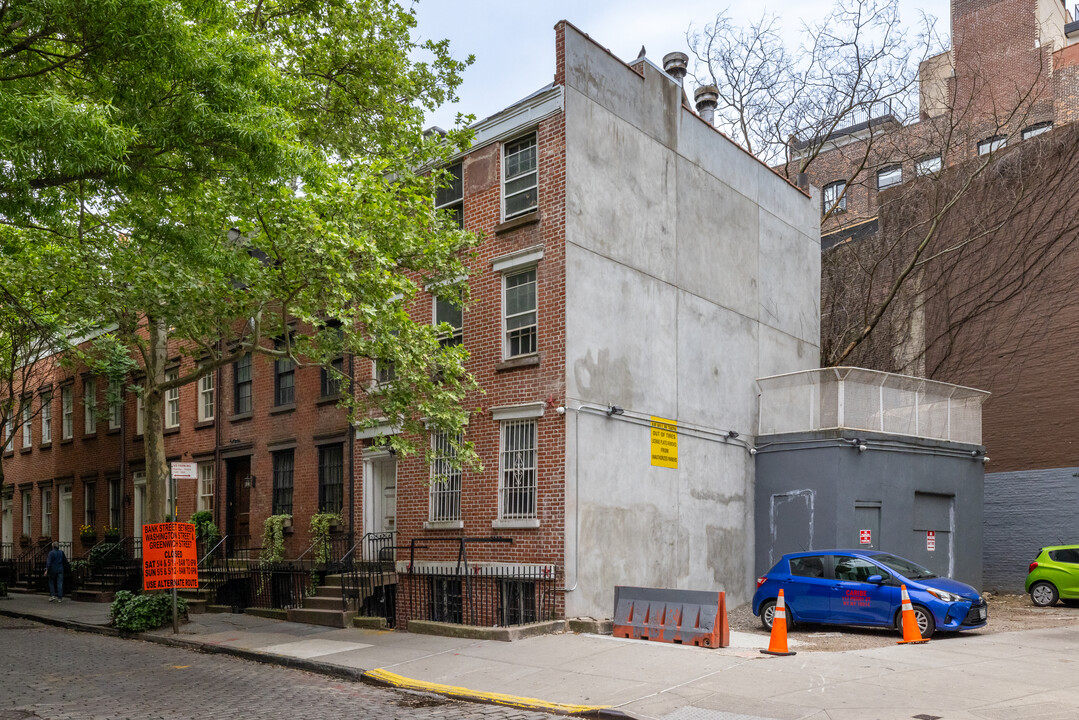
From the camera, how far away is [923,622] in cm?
1475

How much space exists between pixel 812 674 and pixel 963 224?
67.4 ft

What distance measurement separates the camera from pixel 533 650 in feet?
45.3

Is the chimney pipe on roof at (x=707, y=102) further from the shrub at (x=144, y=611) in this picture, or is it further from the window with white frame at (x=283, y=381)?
the shrub at (x=144, y=611)

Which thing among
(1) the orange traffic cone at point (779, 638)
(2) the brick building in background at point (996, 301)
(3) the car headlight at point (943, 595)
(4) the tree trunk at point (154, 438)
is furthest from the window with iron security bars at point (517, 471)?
(2) the brick building in background at point (996, 301)

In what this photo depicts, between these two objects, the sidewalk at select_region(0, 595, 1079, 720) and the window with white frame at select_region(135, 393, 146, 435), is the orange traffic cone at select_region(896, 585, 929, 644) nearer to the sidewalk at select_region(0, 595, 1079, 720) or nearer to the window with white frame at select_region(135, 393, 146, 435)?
the sidewalk at select_region(0, 595, 1079, 720)

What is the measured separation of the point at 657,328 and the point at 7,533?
2924 centimetres

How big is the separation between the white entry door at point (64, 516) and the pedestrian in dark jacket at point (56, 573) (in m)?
6.93

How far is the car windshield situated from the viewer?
15375 mm

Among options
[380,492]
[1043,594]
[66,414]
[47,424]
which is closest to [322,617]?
[380,492]

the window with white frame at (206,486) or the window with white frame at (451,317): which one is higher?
the window with white frame at (451,317)

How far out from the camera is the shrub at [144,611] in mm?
17969

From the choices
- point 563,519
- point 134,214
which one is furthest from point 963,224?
point 134,214

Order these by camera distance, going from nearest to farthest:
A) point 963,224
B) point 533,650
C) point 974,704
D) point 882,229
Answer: point 974,704 < point 533,650 < point 963,224 < point 882,229

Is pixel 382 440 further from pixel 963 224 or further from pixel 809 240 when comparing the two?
pixel 963 224
